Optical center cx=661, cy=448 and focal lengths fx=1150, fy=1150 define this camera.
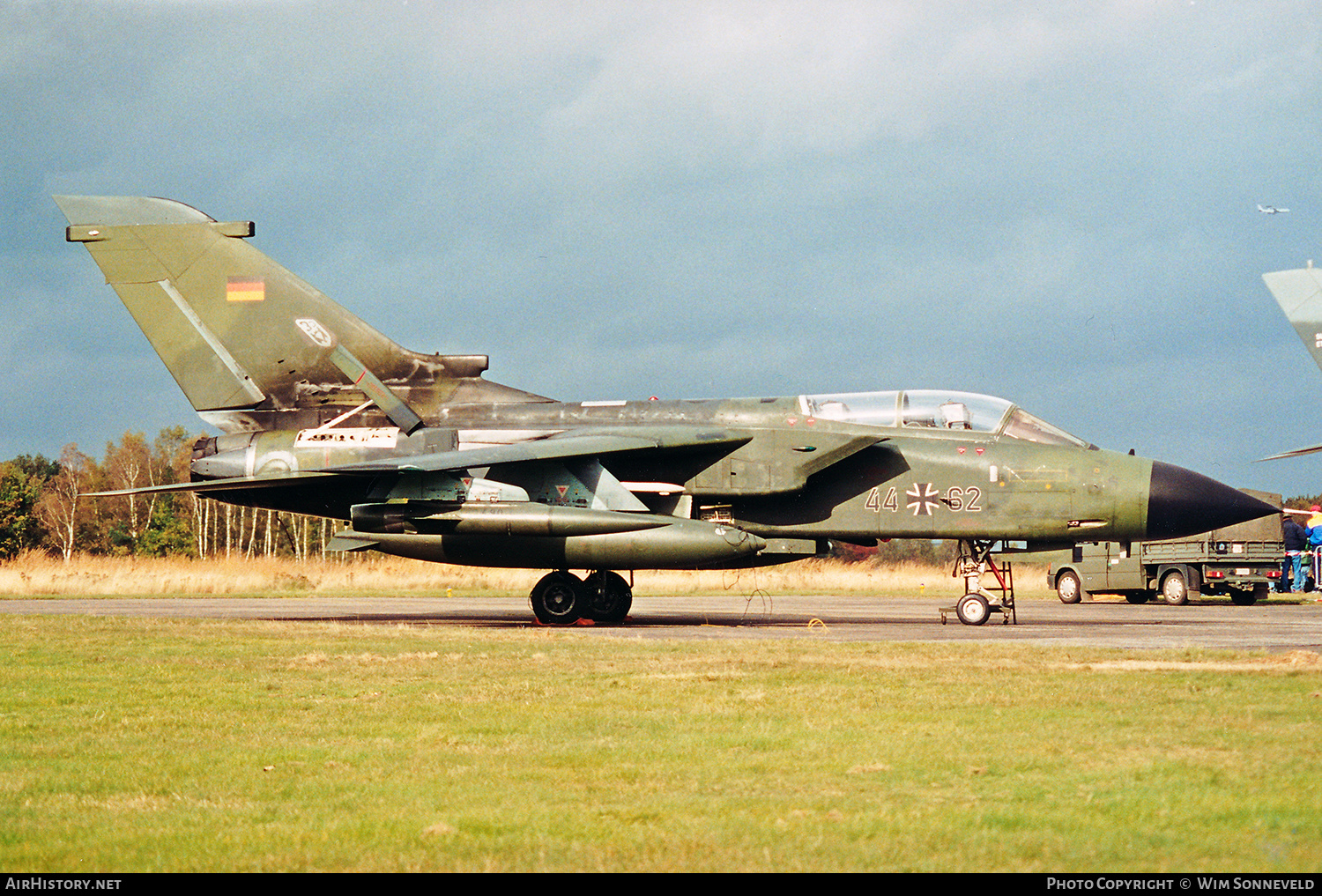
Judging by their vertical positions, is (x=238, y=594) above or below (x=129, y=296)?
below

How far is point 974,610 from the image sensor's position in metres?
16.0

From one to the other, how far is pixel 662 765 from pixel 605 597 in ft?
35.6

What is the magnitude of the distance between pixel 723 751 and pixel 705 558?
8.75 meters

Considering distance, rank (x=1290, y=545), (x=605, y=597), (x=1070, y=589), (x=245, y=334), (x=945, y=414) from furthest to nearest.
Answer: (x=1070, y=589), (x=1290, y=545), (x=245, y=334), (x=605, y=597), (x=945, y=414)

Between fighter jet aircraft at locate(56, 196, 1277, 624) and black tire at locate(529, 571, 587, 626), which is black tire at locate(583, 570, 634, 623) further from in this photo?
black tire at locate(529, 571, 587, 626)

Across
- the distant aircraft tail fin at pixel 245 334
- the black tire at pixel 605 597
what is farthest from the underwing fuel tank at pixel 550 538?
the distant aircraft tail fin at pixel 245 334

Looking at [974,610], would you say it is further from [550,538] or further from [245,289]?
[245,289]

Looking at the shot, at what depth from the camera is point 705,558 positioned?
14.6m

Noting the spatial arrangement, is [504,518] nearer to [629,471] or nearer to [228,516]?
[629,471]

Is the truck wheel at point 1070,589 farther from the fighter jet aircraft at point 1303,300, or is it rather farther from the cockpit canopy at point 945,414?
the fighter jet aircraft at point 1303,300

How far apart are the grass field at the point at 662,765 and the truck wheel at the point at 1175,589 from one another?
1720 cm

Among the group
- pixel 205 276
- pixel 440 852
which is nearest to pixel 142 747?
pixel 440 852

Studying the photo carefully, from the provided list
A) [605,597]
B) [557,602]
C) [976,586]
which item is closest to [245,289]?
[557,602]

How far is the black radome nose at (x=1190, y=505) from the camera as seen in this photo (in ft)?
49.0
